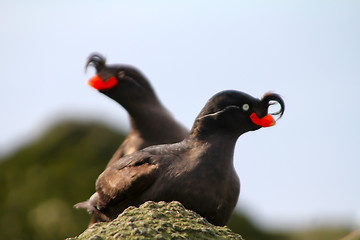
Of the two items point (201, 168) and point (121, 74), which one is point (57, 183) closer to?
point (121, 74)

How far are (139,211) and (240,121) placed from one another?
5.89 feet

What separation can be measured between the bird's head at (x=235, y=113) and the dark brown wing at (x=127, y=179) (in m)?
0.70

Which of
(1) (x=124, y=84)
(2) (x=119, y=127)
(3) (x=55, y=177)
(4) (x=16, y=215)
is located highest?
(1) (x=124, y=84)

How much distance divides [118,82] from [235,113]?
360 centimetres

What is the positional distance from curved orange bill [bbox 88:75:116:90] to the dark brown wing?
287cm

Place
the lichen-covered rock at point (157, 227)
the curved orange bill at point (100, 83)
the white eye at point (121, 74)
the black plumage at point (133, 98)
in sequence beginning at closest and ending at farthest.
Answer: the lichen-covered rock at point (157, 227)
the black plumage at point (133, 98)
the curved orange bill at point (100, 83)
the white eye at point (121, 74)

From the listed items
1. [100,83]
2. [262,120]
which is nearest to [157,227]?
[262,120]

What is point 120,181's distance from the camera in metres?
7.23

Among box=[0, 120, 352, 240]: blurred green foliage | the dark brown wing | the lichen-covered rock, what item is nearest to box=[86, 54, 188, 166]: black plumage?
the dark brown wing

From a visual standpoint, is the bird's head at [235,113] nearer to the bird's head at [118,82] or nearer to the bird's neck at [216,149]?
the bird's neck at [216,149]

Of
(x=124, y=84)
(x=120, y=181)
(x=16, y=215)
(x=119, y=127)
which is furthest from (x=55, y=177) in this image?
(x=120, y=181)

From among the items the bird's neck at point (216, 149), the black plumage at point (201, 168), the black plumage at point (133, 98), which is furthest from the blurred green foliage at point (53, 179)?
the bird's neck at point (216, 149)

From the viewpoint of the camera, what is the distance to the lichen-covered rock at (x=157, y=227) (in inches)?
215

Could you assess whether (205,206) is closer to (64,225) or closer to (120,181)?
(120,181)
